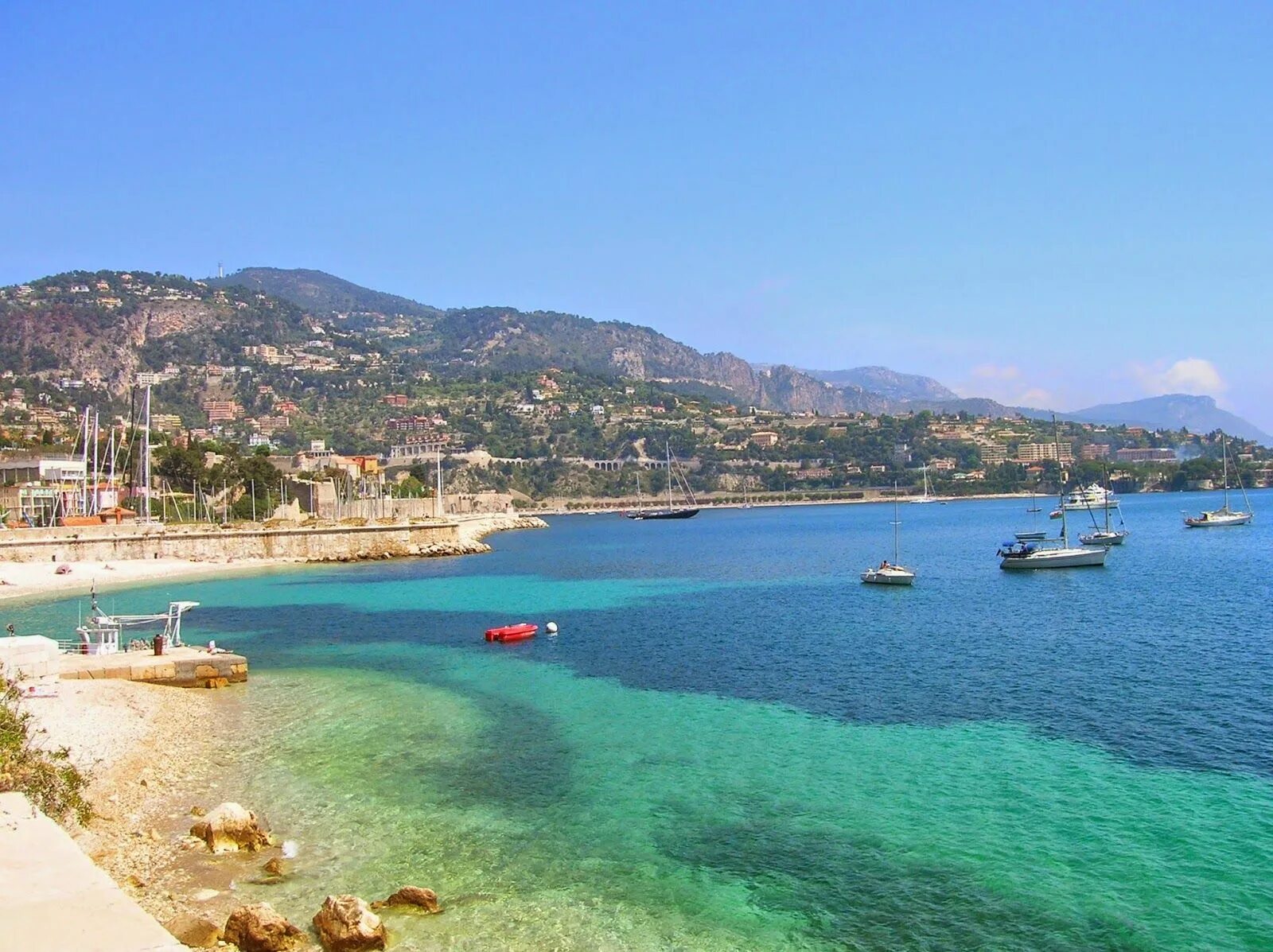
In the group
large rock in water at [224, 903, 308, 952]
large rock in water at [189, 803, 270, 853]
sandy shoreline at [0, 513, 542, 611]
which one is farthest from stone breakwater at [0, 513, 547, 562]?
large rock in water at [224, 903, 308, 952]

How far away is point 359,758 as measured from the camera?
20156 millimetres

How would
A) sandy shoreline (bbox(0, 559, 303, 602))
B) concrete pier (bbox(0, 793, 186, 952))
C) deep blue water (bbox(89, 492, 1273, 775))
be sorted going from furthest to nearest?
sandy shoreline (bbox(0, 559, 303, 602)), deep blue water (bbox(89, 492, 1273, 775)), concrete pier (bbox(0, 793, 186, 952))

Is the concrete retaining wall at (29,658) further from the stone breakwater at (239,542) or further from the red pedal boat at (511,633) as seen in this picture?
the stone breakwater at (239,542)

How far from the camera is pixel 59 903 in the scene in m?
9.41

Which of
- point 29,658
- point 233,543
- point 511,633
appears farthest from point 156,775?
point 233,543

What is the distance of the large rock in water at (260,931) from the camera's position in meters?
11.4

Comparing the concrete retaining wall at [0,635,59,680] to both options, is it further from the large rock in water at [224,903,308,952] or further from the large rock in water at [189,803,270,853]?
the large rock in water at [224,903,308,952]

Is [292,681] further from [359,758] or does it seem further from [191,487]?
[191,487]

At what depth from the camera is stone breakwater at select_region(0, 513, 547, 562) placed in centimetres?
6512

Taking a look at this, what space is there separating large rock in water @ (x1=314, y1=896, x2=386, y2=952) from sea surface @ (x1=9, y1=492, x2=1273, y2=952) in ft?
1.63

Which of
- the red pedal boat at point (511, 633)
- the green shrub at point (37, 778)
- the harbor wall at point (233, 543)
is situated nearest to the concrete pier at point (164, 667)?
the red pedal boat at point (511, 633)

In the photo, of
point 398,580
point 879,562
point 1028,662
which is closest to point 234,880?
point 1028,662

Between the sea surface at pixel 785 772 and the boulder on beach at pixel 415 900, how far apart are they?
13.7 inches

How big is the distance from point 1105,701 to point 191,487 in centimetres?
9443
